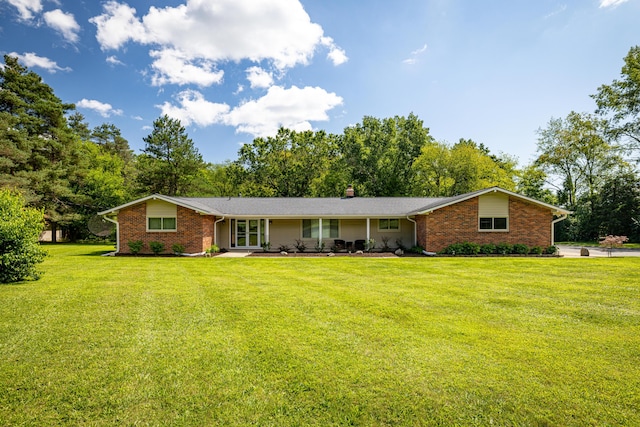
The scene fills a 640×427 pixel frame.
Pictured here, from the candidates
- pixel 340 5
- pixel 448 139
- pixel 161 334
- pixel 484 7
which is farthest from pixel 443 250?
pixel 448 139

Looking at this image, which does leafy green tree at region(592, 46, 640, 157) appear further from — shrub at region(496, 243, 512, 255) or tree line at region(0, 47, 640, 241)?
shrub at region(496, 243, 512, 255)

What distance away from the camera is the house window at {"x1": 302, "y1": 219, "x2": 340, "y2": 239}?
20.6 meters

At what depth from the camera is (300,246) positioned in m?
19.4

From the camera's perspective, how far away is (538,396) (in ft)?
10.7

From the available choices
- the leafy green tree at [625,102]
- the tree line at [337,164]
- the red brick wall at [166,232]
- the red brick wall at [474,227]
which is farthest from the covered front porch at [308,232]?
the leafy green tree at [625,102]

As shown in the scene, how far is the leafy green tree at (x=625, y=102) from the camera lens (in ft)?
97.0

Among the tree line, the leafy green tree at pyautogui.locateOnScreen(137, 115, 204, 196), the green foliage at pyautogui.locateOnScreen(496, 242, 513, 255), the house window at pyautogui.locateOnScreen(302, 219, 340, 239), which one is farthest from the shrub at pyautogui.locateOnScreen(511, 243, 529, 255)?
the leafy green tree at pyautogui.locateOnScreen(137, 115, 204, 196)

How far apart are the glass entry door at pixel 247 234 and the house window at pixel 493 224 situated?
1325 cm

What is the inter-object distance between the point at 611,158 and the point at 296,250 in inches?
1424

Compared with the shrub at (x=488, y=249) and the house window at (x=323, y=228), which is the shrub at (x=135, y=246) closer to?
the house window at (x=323, y=228)

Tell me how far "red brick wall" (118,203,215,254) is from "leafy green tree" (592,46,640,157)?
127 feet

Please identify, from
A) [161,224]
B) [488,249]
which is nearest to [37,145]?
[161,224]

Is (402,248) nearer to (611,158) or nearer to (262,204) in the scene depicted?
(262,204)

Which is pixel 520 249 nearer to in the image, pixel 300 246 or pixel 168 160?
pixel 300 246
